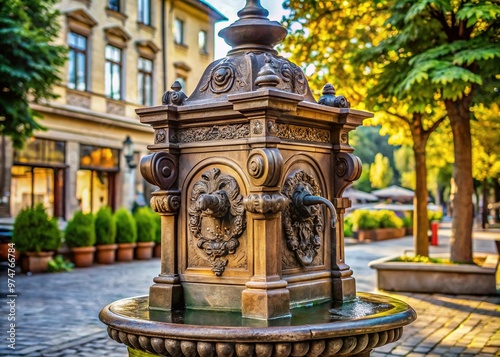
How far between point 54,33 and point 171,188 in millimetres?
15263

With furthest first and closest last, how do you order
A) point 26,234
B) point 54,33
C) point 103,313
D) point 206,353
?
Answer: point 54,33
point 26,234
point 103,313
point 206,353

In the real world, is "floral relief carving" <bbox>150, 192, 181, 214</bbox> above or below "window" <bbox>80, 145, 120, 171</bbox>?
below

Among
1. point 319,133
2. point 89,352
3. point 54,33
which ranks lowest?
point 89,352

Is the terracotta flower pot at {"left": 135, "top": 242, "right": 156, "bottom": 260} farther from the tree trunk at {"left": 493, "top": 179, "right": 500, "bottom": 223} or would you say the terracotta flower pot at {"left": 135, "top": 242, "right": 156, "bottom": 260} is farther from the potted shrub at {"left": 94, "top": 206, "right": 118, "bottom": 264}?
the tree trunk at {"left": 493, "top": 179, "right": 500, "bottom": 223}

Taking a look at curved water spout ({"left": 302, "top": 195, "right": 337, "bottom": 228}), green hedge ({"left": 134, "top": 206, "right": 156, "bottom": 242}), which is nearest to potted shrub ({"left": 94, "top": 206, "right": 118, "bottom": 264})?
green hedge ({"left": 134, "top": 206, "right": 156, "bottom": 242})

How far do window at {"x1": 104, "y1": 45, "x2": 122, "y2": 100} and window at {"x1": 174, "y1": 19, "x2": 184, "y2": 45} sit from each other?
184 inches

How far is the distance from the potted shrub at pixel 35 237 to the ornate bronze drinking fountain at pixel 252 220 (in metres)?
13.2

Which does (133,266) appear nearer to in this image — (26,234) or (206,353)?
(26,234)

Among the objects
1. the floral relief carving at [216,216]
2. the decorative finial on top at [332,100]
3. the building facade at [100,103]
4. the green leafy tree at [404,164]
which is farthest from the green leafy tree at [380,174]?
the floral relief carving at [216,216]

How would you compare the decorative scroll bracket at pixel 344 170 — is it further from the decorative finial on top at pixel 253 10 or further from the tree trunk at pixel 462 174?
the tree trunk at pixel 462 174

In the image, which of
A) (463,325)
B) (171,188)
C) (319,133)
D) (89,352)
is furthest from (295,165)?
(463,325)

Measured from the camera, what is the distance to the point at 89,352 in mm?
8086

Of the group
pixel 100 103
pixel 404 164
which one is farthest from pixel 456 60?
pixel 404 164

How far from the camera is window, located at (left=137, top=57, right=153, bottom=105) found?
1239 inches
